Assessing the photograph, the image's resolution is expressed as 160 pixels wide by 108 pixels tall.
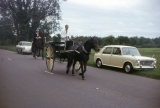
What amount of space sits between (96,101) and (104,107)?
1.43 feet

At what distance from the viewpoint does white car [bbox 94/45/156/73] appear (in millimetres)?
9469

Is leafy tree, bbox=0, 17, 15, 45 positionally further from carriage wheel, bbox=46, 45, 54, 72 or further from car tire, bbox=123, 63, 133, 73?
car tire, bbox=123, 63, 133, 73

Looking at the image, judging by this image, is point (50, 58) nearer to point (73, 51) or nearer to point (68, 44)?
point (68, 44)

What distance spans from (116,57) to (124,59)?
590 millimetres

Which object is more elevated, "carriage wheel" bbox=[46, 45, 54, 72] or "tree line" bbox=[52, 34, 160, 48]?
"tree line" bbox=[52, 34, 160, 48]

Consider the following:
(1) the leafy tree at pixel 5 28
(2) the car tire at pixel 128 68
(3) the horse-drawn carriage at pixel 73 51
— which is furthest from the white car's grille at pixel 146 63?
(1) the leafy tree at pixel 5 28

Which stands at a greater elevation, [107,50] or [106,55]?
[107,50]

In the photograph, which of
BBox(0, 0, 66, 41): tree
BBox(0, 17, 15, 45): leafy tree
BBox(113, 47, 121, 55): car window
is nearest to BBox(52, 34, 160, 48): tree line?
BBox(113, 47, 121, 55): car window

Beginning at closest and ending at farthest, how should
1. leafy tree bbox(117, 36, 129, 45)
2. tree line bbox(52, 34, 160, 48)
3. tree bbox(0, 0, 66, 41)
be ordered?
tree bbox(0, 0, 66, 41) < tree line bbox(52, 34, 160, 48) < leafy tree bbox(117, 36, 129, 45)

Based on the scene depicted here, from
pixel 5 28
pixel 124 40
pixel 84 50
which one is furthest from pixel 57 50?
pixel 5 28

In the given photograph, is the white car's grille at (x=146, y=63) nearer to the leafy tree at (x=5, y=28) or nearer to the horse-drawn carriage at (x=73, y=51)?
the horse-drawn carriage at (x=73, y=51)

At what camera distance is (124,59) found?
10.0 metres

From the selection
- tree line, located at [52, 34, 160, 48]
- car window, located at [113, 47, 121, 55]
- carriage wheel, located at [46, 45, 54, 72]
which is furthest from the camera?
car window, located at [113, 47, 121, 55]

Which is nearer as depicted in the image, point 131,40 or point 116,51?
point 131,40
